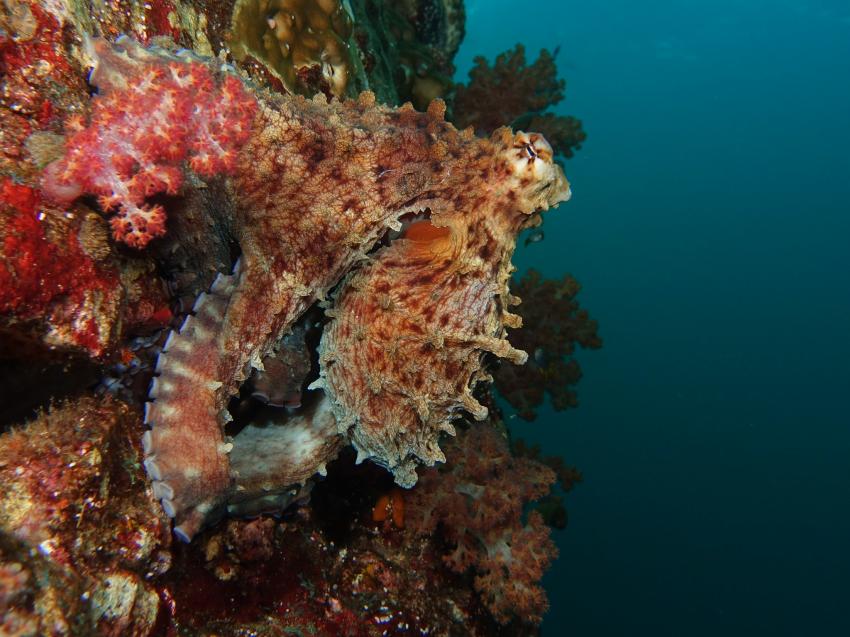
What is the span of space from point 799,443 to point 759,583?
67.6ft

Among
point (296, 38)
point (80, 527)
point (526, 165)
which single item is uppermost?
point (296, 38)

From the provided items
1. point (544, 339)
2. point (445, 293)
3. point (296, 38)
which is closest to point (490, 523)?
point (445, 293)

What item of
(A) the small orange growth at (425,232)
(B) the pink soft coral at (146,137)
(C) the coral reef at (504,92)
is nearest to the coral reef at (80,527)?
(B) the pink soft coral at (146,137)

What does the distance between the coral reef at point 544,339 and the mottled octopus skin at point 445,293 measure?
667 cm

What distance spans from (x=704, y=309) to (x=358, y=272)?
94184 millimetres

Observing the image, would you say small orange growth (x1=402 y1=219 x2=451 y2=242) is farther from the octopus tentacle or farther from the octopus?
the octopus tentacle

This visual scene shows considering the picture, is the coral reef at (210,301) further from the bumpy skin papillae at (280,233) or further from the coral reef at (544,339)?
the coral reef at (544,339)

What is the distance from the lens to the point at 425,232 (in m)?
2.88

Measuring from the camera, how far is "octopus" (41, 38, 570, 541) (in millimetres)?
2590

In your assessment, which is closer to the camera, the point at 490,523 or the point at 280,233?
the point at 280,233

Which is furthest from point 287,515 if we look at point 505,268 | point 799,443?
point 799,443

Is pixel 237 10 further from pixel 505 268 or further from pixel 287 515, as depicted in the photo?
pixel 287 515

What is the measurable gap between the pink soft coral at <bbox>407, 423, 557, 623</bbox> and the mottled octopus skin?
113 inches

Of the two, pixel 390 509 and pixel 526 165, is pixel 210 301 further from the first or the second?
pixel 390 509
